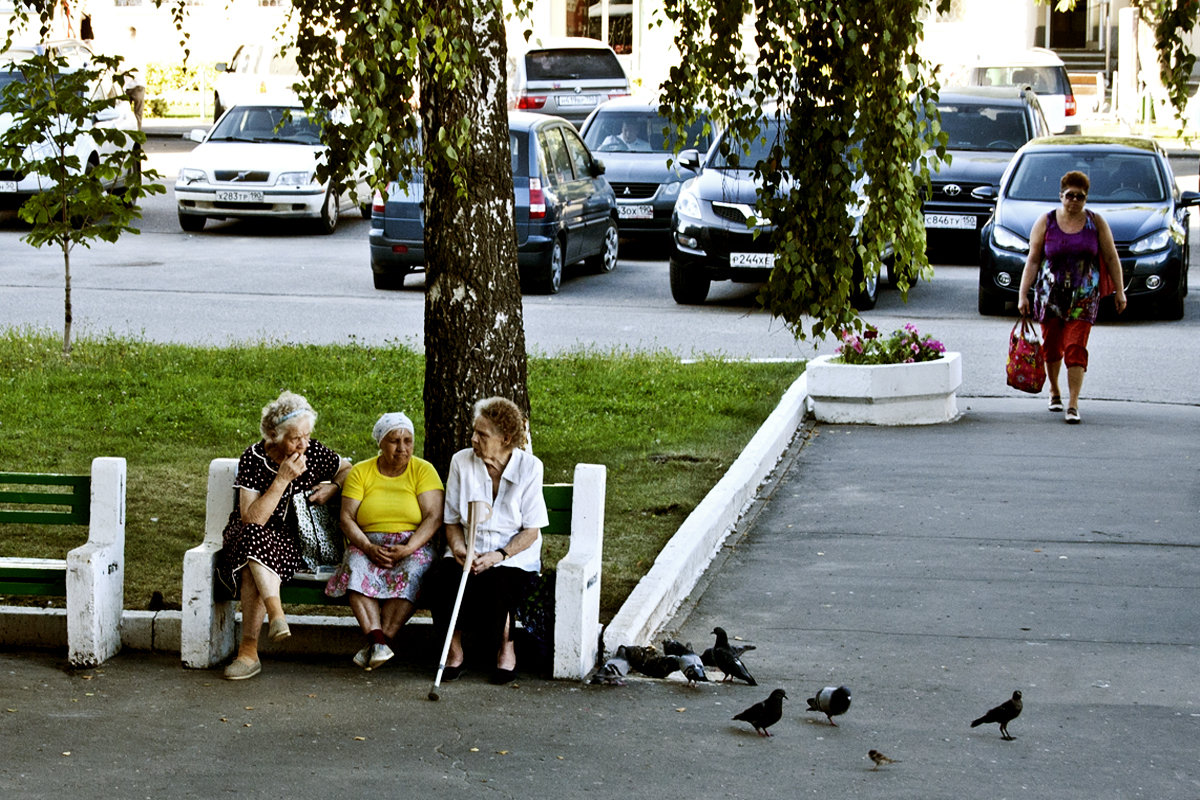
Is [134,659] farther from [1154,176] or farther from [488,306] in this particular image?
[1154,176]

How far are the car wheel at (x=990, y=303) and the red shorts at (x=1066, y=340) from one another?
4.73 metres

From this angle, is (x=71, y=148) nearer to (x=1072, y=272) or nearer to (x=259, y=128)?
(x=259, y=128)

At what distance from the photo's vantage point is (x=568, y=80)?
3078 centimetres

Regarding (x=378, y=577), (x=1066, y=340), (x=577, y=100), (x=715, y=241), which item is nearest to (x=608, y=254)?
(x=715, y=241)

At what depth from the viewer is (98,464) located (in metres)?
6.58

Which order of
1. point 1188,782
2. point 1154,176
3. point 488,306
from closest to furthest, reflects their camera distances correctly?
point 1188,782 < point 488,306 < point 1154,176

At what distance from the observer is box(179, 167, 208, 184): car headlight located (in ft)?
71.7

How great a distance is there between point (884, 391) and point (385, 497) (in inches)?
220

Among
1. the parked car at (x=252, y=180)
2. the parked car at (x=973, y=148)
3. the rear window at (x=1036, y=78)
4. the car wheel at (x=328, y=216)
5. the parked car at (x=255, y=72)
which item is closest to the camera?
the parked car at (x=973, y=148)

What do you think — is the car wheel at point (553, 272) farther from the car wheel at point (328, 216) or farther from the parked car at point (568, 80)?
the parked car at point (568, 80)

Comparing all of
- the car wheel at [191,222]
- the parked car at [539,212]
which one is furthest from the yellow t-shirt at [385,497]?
the car wheel at [191,222]

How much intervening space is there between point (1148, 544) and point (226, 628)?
180 inches

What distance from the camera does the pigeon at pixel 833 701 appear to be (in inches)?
225

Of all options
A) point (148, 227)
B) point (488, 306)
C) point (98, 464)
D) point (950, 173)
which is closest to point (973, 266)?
point (950, 173)
